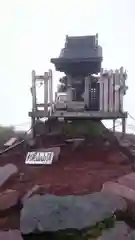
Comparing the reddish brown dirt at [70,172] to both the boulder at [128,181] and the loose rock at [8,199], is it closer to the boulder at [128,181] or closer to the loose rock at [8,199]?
the loose rock at [8,199]

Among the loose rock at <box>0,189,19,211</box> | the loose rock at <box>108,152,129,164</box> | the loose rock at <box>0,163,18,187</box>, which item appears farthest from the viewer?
the loose rock at <box>108,152,129,164</box>

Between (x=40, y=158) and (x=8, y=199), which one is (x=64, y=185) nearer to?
(x=8, y=199)

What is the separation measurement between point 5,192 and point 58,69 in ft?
18.4

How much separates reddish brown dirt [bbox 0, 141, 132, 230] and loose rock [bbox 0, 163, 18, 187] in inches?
3.4

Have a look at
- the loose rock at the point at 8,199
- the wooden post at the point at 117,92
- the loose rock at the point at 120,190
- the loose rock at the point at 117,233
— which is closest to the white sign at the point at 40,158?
the loose rock at the point at 8,199

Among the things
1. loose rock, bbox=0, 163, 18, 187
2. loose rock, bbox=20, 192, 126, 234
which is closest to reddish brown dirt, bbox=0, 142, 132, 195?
loose rock, bbox=0, 163, 18, 187

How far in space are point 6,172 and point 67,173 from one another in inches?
45.4

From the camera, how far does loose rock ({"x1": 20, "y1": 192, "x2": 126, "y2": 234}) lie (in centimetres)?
456

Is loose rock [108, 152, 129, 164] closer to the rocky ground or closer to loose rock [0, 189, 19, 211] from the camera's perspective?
the rocky ground

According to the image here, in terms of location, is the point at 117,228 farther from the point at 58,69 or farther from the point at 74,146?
the point at 58,69

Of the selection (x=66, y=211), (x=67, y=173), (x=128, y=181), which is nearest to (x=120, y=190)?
(x=128, y=181)

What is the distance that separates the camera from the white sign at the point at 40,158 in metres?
7.17

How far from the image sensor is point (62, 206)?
4828mm

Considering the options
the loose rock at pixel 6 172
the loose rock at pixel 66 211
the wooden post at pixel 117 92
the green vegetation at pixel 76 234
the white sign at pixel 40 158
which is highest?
the wooden post at pixel 117 92
